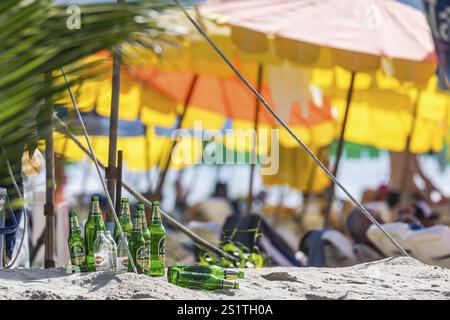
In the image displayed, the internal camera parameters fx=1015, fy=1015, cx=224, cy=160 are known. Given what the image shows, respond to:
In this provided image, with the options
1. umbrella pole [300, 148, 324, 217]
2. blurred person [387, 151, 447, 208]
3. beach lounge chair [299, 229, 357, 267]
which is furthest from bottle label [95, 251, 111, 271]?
umbrella pole [300, 148, 324, 217]

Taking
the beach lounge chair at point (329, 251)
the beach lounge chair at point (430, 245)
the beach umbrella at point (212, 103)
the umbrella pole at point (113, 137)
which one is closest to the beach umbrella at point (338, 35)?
the beach umbrella at point (212, 103)

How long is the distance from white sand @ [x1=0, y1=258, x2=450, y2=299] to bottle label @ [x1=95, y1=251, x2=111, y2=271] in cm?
15

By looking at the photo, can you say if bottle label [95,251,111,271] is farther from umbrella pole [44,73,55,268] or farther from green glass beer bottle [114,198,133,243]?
umbrella pole [44,73,55,268]

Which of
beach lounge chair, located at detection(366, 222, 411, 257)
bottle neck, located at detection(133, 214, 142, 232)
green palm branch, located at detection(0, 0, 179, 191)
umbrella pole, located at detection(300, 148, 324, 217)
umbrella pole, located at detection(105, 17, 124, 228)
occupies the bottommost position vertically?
umbrella pole, located at detection(300, 148, 324, 217)

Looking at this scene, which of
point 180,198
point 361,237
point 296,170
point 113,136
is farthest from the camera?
point 180,198

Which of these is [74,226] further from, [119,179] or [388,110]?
[388,110]

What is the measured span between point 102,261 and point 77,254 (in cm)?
17

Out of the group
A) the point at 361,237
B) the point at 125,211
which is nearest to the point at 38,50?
the point at 125,211

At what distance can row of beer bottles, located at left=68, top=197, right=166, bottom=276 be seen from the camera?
4441 millimetres

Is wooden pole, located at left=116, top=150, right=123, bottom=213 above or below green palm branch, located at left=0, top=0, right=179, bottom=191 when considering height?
below

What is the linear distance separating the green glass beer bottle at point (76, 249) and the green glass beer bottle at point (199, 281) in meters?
0.47

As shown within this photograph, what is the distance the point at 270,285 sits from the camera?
4.34 m

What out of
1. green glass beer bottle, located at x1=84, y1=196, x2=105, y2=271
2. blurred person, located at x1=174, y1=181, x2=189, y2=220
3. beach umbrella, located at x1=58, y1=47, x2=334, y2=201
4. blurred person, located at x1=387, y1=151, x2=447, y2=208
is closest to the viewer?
green glass beer bottle, located at x1=84, y1=196, x2=105, y2=271

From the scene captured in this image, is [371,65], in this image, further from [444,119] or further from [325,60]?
[444,119]
